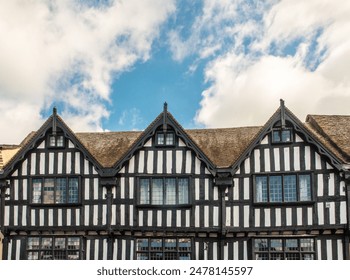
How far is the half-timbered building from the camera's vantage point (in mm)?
19844

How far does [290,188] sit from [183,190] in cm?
415

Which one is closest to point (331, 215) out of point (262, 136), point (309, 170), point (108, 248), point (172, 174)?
point (309, 170)

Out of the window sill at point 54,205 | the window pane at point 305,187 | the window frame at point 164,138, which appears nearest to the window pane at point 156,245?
the window sill at point 54,205

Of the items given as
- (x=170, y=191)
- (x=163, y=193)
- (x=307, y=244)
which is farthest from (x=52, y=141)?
(x=307, y=244)

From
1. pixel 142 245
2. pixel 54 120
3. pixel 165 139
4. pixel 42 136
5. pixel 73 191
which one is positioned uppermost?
pixel 54 120

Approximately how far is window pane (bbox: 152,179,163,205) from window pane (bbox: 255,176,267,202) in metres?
3.75

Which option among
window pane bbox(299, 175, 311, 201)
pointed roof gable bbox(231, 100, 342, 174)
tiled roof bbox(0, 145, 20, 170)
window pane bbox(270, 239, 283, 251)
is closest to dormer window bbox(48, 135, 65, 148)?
tiled roof bbox(0, 145, 20, 170)

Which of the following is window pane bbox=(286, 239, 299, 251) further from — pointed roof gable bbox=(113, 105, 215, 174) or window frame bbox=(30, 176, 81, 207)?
window frame bbox=(30, 176, 81, 207)

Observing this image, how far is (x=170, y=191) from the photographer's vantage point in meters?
20.6

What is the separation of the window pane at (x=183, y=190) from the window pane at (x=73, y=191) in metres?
4.12

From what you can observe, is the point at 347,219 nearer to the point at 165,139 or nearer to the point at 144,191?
the point at 165,139

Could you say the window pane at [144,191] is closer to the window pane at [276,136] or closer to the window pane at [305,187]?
the window pane at [276,136]

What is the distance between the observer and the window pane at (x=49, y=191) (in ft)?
68.5
